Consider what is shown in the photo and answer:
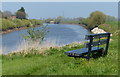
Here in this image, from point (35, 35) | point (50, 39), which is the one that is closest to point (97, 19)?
point (50, 39)

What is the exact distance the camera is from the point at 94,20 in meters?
75.2

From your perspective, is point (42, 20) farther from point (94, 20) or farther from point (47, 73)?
point (94, 20)

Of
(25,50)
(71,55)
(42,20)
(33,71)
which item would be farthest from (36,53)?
(42,20)

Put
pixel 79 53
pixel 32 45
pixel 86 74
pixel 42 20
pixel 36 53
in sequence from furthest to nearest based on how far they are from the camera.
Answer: pixel 42 20 < pixel 32 45 < pixel 36 53 < pixel 79 53 < pixel 86 74

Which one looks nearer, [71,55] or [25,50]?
[71,55]

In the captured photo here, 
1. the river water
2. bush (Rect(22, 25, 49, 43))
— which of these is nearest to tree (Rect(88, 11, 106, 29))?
the river water

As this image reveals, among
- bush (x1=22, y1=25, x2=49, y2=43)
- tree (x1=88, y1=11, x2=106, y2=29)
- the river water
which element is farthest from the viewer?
tree (x1=88, y1=11, x2=106, y2=29)

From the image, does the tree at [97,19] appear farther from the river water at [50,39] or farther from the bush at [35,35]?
the bush at [35,35]

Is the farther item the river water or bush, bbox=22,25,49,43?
the river water

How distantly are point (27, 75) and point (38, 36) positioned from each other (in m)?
6.00

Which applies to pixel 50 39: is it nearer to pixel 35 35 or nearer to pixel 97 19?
pixel 35 35

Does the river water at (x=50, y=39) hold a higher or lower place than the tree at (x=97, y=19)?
lower

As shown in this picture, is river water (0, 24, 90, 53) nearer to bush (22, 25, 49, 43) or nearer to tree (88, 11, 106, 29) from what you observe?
bush (22, 25, 49, 43)

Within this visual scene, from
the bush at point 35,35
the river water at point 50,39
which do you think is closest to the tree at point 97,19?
the river water at point 50,39
